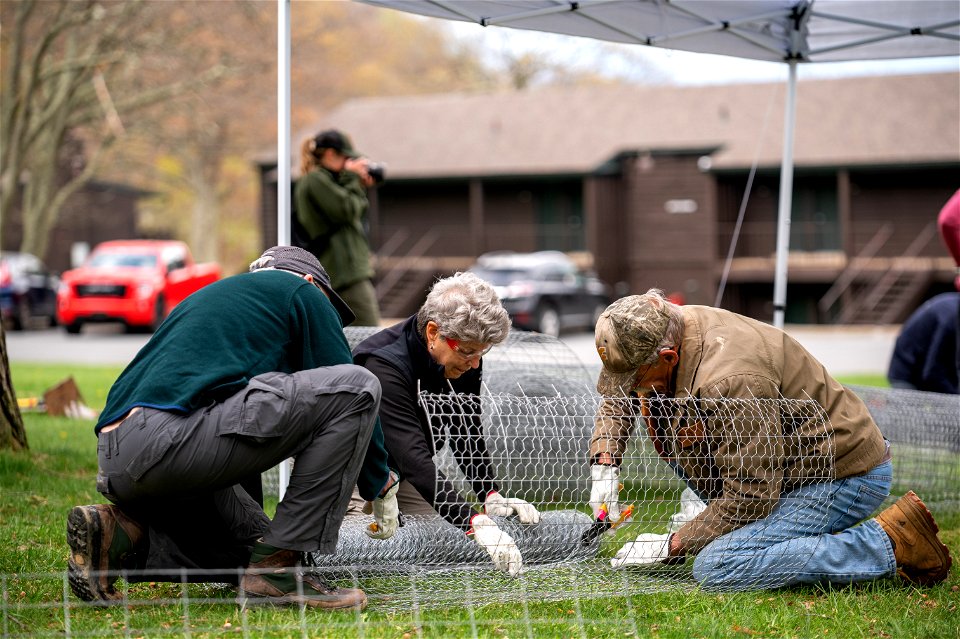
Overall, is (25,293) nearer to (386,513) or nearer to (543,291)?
(543,291)

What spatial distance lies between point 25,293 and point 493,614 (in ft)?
65.6

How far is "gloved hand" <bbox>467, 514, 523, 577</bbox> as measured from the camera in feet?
11.4

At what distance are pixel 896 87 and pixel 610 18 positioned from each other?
946 inches

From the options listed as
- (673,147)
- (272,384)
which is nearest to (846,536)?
(272,384)

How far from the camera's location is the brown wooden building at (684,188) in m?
24.5

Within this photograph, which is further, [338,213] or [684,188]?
[684,188]

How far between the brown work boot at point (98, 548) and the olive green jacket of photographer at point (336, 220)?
3081 millimetres

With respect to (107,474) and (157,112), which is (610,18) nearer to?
(107,474)

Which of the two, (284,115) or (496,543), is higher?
(284,115)

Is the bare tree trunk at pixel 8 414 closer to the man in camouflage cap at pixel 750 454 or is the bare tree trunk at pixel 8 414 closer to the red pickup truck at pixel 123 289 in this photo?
the man in camouflage cap at pixel 750 454

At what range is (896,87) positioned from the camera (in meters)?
26.9

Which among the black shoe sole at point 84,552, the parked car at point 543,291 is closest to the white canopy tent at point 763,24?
the black shoe sole at point 84,552

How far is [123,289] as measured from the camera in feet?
61.6

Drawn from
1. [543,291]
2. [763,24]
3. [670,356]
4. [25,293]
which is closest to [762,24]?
[763,24]
